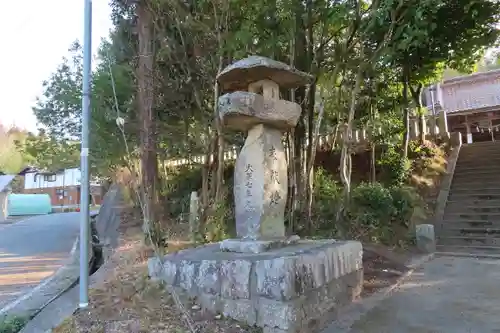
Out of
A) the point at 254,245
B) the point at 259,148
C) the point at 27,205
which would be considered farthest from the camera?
the point at 27,205

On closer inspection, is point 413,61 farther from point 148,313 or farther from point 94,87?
point 148,313

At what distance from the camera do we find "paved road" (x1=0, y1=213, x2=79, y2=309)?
855 cm

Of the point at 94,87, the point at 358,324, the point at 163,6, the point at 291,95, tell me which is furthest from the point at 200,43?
the point at 358,324

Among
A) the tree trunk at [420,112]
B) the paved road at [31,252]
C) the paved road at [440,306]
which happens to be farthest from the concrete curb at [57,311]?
the tree trunk at [420,112]

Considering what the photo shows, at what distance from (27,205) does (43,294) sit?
25059 millimetres

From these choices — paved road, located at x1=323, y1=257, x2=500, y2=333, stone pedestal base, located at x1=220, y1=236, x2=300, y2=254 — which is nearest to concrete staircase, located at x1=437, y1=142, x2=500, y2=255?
paved road, located at x1=323, y1=257, x2=500, y2=333

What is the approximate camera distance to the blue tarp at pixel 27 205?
1097 inches

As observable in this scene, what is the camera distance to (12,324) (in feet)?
17.2

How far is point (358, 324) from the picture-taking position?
404cm

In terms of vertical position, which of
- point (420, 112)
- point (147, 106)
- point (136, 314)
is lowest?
point (136, 314)

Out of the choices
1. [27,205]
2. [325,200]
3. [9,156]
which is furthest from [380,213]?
[9,156]

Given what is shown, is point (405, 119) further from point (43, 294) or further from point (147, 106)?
point (43, 294)

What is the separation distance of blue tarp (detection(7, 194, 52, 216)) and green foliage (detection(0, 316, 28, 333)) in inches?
1037

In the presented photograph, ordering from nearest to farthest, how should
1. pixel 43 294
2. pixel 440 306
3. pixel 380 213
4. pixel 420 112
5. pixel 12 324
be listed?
pixel 440 306, pixel 12 324, pixel 43 294, pixel 380 213, pixel 420 112
